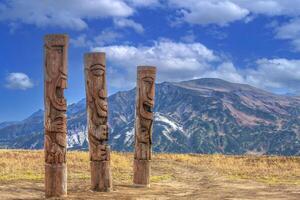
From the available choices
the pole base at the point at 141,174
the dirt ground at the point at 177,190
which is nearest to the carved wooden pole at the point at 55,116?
the dirt ground at the point at 177,190

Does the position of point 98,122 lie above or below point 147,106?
below

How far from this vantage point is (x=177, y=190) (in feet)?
91.5

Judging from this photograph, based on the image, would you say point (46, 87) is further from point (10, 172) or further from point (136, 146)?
point (10, 172)

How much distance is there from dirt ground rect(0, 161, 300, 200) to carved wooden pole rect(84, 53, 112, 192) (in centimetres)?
78

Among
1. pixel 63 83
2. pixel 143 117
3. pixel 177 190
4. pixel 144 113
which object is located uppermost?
pixel 63 83

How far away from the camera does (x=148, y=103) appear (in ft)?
98.0

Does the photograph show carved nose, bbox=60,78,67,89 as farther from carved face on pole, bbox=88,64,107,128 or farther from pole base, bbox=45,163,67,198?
pole base, bbox=45,163,67,198

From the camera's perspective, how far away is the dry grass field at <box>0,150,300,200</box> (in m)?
25.1

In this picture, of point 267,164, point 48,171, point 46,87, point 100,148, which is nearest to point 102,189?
point 100,148

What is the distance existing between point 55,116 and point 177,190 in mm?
8503

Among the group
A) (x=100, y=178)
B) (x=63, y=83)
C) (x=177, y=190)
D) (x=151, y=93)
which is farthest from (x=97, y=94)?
(x=177, y=190)

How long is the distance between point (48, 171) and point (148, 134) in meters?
8.55

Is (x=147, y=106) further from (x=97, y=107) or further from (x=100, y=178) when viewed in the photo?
(x=100, y=178)

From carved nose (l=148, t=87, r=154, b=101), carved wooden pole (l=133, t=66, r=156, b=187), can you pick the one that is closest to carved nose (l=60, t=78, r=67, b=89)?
carved wooden pole (l=133, t=66, r=156, b=187)
